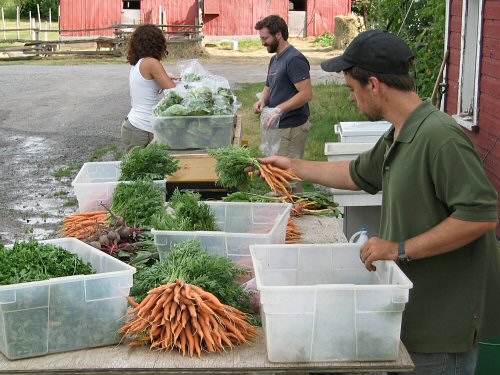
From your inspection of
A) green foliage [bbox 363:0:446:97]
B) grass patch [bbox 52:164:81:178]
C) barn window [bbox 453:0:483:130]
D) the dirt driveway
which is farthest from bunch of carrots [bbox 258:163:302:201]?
grass patch [bbox 52:164:81:178]

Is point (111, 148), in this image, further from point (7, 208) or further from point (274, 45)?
point (274, 45)

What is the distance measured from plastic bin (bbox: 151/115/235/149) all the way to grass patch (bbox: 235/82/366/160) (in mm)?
5251

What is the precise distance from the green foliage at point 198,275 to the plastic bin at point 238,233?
330mm

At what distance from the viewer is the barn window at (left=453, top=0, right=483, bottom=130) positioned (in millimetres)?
9805

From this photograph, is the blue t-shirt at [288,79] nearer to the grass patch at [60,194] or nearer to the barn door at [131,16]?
the grass patch at [60,194]

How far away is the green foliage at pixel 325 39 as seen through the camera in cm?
3588

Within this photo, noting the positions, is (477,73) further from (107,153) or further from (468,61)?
(107,153)

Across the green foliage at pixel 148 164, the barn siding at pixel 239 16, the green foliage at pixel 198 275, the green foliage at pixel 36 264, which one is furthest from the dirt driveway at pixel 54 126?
the barn siding at pixel 239 16

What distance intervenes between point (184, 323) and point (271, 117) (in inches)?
191

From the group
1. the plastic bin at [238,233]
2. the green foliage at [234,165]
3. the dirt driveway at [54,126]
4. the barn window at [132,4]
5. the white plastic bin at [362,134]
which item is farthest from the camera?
the barn window at [132,4]

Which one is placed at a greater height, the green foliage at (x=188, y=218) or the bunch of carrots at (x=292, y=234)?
the green foliage at (x=188, y=218)

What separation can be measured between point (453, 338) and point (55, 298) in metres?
1.55

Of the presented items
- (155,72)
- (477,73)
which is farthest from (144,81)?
(477,73)

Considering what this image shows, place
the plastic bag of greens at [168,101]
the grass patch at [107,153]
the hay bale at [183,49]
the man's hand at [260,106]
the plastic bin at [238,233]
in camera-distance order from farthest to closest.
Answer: the hay bale at [183,49], the grass patch at [107,153], the man's hand at [260,106], the plastic bag of greens at [168,101], the plastic bin at [238,233]
